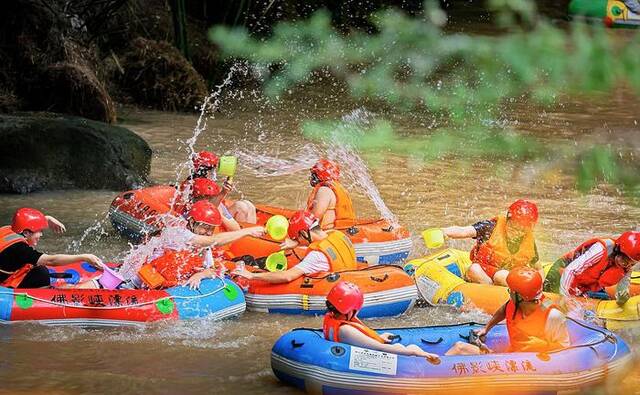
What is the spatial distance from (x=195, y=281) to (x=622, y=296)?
11.1ft

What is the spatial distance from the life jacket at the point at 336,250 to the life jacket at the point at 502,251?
118 centimetres

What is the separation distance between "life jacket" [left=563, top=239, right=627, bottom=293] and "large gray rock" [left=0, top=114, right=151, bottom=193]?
21.5ft

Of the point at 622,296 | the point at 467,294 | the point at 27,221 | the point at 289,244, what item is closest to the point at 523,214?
the point at 467,294

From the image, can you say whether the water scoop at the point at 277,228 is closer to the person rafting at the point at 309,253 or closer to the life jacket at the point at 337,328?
the person rafting at the point at 309,253

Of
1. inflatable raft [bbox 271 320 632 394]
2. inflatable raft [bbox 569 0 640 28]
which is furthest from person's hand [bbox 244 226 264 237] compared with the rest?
inflatable raft [bbox 569 0 640 28]

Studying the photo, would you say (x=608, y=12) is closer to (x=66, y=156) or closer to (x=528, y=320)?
(x=528, y=320)

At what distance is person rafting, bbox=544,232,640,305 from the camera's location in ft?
24.7

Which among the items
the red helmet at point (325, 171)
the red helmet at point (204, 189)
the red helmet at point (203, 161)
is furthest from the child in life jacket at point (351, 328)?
the red helmet at point (203, 161)

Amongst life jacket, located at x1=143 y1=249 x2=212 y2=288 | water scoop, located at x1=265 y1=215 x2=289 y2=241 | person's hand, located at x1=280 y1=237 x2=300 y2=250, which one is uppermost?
water scoop, located at x1=265 y1=215 x2=289 y2=241

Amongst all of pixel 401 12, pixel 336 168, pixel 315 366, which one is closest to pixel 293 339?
pixel 315 366

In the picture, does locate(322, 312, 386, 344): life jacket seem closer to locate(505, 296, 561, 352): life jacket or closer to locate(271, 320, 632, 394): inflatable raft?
locate(271, 320, 632, 394): inflatable raft

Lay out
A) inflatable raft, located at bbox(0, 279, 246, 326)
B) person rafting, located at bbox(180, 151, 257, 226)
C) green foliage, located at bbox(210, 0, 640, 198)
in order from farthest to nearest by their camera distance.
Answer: person rafting, located at bbox(180, 151, 257, 226) → inflatable raft, located at bbox(0, 279, 246, 326) → green foliage, located at bbox(210, 0, 640, 198)

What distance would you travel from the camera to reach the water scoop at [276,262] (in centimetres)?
854

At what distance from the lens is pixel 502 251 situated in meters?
8.55
